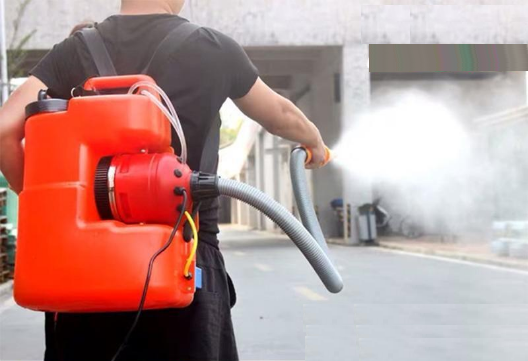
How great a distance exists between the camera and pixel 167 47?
1.52 meters

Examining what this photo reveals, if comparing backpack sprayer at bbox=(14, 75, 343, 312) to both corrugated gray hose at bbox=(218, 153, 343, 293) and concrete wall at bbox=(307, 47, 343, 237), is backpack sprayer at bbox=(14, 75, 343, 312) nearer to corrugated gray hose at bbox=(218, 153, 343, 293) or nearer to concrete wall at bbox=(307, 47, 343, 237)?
corrugated gray hose at bbox=(218, 153, 343, 293)

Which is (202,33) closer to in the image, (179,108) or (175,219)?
(179,108)

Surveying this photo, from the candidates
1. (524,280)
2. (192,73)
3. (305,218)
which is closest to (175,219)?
(192,73)

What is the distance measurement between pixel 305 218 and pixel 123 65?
0.66 metres

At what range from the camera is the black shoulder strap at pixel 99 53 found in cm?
153

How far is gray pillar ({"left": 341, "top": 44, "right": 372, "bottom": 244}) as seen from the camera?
17.1m

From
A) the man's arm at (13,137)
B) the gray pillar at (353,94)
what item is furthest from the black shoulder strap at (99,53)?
Result: the gray pillar at (353,94)

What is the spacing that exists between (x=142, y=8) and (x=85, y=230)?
24.5 inches

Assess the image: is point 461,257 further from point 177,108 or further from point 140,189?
point 140,189

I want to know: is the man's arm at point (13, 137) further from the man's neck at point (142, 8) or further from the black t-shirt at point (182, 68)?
the man's neck at point (142, 8)

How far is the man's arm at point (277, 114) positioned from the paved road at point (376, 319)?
9.50 ft

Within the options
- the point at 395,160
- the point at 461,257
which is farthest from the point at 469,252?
the point at 395,160

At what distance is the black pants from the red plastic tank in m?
0.20

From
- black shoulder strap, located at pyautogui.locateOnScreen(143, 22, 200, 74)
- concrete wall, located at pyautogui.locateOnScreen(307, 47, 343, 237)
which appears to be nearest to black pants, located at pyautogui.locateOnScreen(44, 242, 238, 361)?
black shoulder strap, located at pyautogui.locateOnScreen(143, 22, 200, 74)
